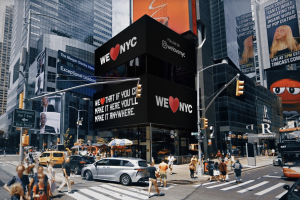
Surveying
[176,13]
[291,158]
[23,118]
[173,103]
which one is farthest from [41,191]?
[176,13]

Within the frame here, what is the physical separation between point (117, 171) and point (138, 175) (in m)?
1.70

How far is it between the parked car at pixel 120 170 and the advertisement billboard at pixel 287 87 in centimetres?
10161

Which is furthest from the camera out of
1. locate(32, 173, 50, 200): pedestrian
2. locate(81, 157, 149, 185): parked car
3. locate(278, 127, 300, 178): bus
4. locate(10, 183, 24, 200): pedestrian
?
locate(278, 127, 300, 178): bus

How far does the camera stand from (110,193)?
13547mm

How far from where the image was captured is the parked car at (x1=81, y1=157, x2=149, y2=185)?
15.8m

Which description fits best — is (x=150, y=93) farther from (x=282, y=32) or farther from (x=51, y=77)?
(x=282, y=32)

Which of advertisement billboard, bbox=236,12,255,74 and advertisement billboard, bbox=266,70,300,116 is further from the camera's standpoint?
advertisement billboard, bbox=236,12,255,74

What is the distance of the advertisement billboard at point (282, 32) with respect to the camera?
96.6 m

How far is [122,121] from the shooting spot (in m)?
36.1

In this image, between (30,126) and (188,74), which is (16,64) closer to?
(188,74)

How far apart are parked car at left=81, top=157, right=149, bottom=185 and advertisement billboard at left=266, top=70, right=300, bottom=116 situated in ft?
333

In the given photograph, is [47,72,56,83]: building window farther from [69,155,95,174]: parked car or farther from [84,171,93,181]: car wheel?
[84,171,93,181]: car wheel

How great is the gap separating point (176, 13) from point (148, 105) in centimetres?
2195

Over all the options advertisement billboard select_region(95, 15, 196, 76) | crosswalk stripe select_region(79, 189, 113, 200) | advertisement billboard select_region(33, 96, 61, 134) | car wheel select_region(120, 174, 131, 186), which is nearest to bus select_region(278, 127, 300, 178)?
car wheel select_region(120, 174, 131, 186)
